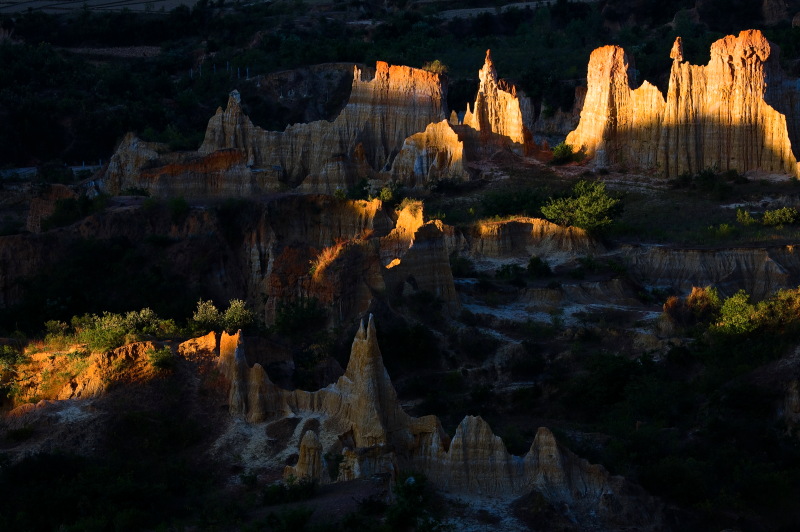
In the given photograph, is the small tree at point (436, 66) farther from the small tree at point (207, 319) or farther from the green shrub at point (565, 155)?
the small tree at point (207, 319)

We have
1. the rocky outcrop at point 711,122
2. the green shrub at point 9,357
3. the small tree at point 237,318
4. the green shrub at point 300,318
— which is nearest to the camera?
the green shrub at point 9,357

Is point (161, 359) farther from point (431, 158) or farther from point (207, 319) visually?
point (431, 158)

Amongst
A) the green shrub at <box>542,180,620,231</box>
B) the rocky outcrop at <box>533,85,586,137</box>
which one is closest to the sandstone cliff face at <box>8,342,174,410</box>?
the green shrub at <box>542,180,620,231</box>

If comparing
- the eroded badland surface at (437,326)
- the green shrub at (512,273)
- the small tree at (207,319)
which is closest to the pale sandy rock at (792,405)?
the eroded badland surface at (437,326)

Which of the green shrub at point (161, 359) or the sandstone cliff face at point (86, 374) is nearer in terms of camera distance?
the sandstone cliff face at point (86, 374)

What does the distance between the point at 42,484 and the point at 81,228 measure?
23671 mm

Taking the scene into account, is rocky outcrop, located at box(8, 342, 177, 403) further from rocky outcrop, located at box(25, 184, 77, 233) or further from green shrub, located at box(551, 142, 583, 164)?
green shrub, located at box(551, 142, 583, 164)

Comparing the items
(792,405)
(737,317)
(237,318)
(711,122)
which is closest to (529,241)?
(737,317)

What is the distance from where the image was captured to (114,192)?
61.6 meters

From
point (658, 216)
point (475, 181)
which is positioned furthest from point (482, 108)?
point (658, 216)

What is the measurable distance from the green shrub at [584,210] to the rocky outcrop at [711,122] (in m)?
10.6

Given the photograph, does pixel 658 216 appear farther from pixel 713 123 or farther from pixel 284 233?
pixel 284 233

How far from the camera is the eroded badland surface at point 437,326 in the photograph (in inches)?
997

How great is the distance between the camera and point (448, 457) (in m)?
25.5
